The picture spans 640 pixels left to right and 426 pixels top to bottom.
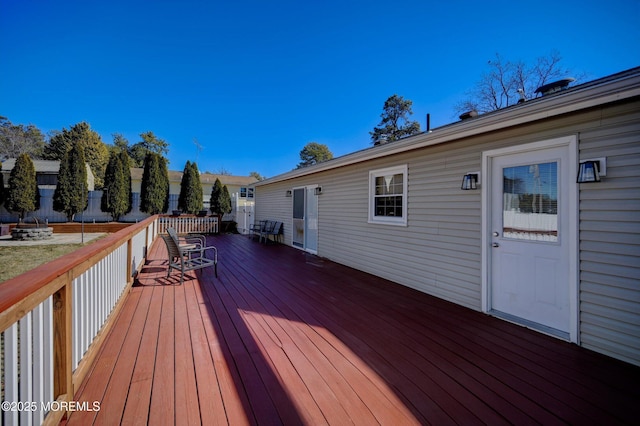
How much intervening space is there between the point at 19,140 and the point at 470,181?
45.9m

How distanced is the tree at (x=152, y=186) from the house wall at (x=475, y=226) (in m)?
12.5

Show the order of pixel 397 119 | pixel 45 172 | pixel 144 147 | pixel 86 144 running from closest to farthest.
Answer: pixel 45 172
pixel 397 119
pixel 86 144
pixel 144 147

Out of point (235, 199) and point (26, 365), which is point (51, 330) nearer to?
point (26, 365)

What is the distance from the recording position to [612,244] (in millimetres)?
2377

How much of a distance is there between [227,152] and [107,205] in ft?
46.2

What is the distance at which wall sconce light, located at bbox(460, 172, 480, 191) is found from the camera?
345 centimetres

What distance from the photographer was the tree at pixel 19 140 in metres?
29.2

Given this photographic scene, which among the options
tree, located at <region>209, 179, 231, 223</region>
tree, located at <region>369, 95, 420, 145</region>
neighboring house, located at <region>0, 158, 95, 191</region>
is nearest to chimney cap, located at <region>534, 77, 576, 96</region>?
tree, located at <region>209, 179, 231, 223</region>

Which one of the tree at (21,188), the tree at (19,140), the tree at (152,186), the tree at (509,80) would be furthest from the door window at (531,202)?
the tree at (19,140)

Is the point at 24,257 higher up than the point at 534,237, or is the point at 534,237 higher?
the point at 534,237

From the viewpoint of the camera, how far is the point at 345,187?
6270 millimetres

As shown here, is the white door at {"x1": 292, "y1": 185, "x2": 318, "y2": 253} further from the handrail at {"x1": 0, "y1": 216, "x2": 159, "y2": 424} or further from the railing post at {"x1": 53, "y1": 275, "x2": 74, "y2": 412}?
the railing post at {"x1": 53, "y1": 275, "x2": 74, "y2": 412}

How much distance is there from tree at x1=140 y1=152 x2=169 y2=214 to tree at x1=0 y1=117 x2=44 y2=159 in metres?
27.9

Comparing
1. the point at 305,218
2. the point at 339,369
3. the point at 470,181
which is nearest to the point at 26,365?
the point at 339,369
